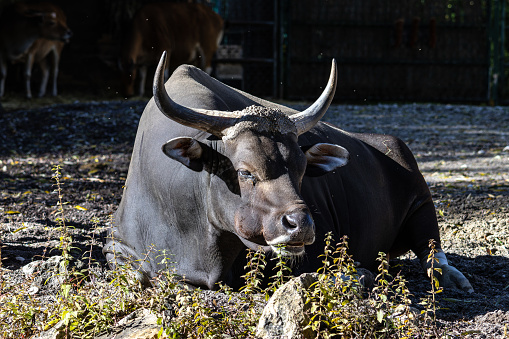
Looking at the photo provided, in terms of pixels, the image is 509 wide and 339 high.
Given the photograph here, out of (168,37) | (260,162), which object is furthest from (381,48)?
(260,162)

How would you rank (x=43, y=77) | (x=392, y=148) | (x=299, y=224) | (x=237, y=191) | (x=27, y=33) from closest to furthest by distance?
(x=299, y=224)
(x=237, y=191)
(x=392, y=148)
(x=27, y=33)
(x=43, y=77)

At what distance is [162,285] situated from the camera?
115 inches

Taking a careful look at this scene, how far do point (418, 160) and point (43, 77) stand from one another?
27.3ft

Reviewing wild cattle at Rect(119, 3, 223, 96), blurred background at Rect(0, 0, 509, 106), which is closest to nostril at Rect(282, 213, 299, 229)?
wild cattle at Rect(119, 3, 223, 96)

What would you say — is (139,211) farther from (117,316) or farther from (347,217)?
(347,217)

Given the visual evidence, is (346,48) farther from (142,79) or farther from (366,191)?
(366,191)

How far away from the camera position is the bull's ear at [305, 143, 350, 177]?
3602mm

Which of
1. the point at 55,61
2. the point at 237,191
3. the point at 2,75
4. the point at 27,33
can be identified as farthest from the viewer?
the point at 55,61

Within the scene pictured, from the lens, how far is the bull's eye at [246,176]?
3262 millimetres

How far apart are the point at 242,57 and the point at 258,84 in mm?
788

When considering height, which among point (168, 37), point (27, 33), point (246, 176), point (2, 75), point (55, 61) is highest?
point (27, 33)

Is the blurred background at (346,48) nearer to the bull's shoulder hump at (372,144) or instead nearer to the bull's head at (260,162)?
the bull's shoulder hump at (372,144)

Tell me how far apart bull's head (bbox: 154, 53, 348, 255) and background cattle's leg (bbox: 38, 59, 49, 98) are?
1108 centimetres

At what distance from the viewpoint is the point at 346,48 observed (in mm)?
15109
